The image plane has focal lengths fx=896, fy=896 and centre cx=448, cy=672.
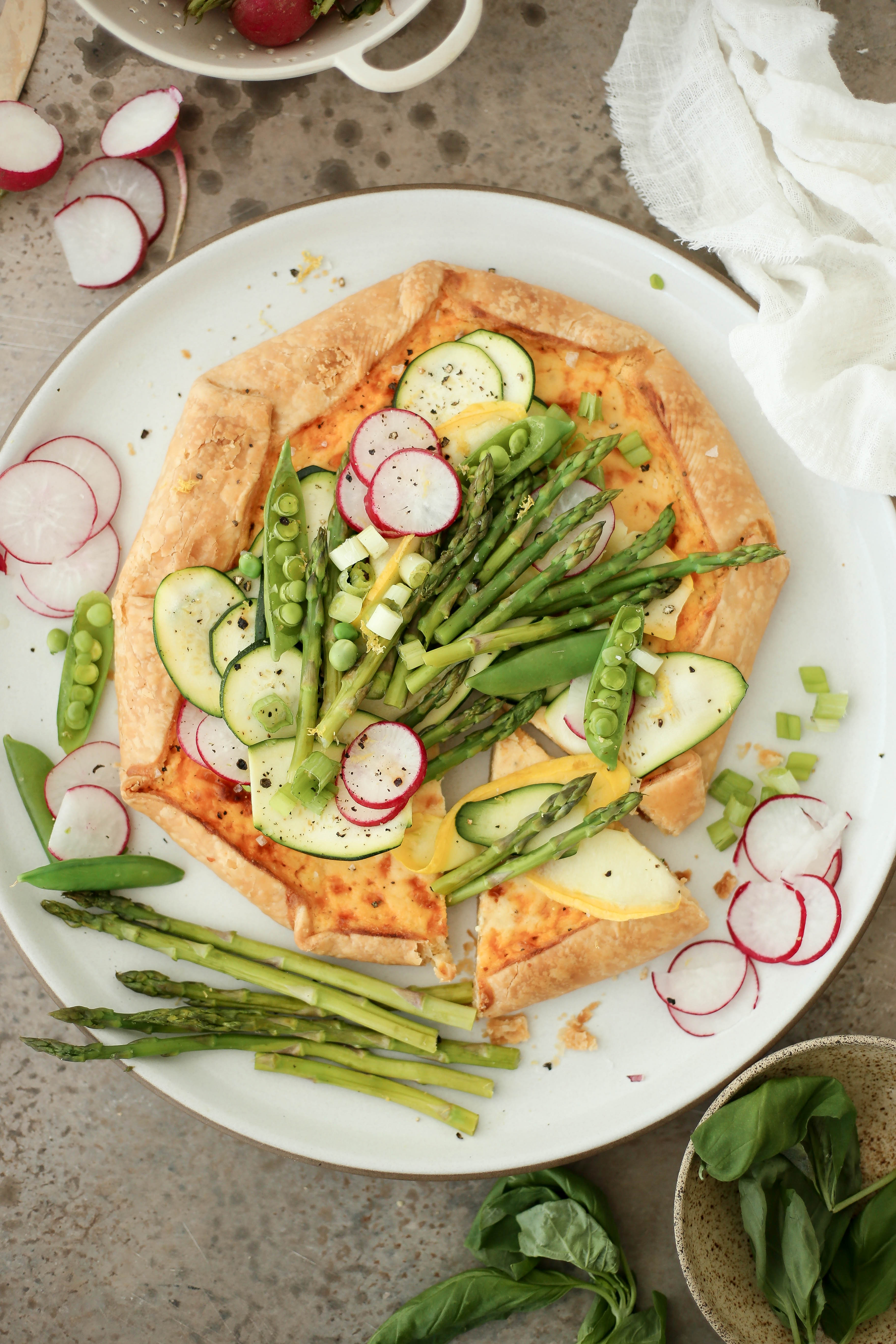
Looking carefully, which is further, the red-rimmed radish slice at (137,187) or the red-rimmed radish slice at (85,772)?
the red-rimmed radish slice at (137,187)

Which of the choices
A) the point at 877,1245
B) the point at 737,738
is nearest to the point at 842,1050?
the point at 877,1245

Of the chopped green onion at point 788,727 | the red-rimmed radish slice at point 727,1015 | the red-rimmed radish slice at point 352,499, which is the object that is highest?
the red-rimmed radish slice at point 352,499

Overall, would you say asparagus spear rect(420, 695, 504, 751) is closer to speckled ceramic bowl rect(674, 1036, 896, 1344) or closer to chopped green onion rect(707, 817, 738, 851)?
chopped green onion rect(707, 817, 738, 851)

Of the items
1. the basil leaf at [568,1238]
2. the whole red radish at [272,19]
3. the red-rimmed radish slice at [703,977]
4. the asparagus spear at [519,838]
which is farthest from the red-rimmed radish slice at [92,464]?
the basil leaf at [568,1238]

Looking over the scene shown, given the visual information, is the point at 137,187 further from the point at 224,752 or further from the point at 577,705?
the point at 577,705

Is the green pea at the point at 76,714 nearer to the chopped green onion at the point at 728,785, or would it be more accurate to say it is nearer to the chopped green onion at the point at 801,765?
the chopped green onion at the point at 728,785

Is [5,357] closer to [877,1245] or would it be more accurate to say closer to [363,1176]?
[363,1176]

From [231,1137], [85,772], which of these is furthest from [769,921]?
[85,772]
